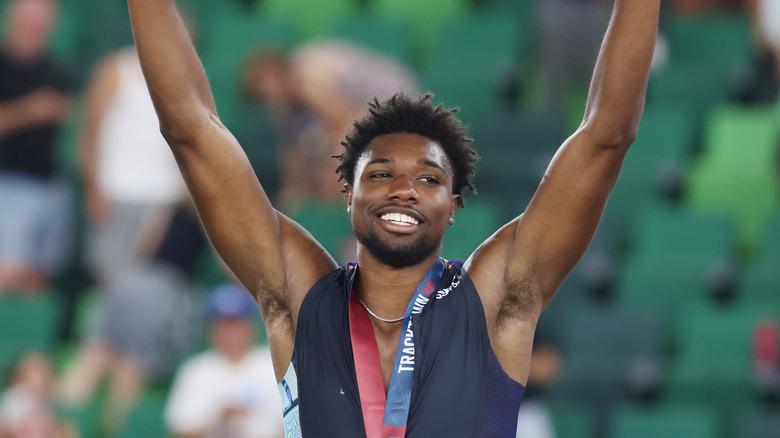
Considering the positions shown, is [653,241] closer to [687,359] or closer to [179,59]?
[687,359]

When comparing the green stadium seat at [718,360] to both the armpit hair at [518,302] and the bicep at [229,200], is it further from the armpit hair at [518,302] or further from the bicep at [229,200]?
the bicep at [229,200]

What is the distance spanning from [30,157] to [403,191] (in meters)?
5.70

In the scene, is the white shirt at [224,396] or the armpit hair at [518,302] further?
the white shirt at [224,396]

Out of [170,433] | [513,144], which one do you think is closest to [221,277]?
[170,433]

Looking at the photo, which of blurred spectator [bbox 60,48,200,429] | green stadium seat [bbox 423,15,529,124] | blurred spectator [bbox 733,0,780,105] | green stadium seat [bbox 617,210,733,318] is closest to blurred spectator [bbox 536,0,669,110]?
green stadium seat [bbox 423,15,529,124]

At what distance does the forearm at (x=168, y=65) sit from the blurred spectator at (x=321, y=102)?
422 cm

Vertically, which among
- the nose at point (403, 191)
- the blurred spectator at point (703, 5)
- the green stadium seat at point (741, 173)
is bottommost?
the nose at point (403, 191)

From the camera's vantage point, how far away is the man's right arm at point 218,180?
3166mm

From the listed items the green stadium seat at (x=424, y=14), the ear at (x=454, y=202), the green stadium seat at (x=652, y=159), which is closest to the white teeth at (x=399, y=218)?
the ear at (x=454, y=202)

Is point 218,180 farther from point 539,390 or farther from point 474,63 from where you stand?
point 474,63

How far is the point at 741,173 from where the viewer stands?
26.2 ft

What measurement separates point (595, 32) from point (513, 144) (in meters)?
1.08

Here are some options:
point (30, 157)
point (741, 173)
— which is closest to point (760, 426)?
point (741, 173)

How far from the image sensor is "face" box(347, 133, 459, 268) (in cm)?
320
